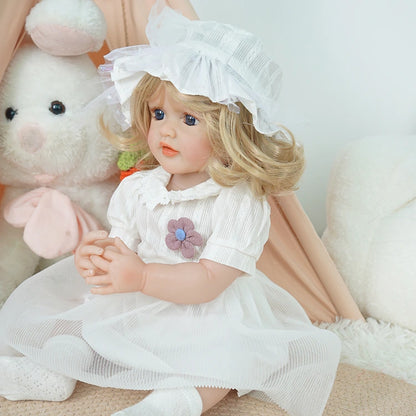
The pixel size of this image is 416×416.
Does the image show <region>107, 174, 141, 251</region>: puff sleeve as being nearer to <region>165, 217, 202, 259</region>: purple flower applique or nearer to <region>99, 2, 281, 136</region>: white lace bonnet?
<region>165, 217, 202, 259</region>: purple flower applique

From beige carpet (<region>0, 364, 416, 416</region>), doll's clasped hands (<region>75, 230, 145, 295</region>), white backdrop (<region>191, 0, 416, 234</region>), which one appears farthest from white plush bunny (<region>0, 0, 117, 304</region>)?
white backdrop (<region>191, 0, 416, 234</region>)

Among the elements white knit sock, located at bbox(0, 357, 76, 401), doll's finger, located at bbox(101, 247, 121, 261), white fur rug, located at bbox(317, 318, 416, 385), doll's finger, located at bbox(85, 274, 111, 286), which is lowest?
white knit sock, located at bbox(0, 357, 76, 401)

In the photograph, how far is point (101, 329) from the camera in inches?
36.3

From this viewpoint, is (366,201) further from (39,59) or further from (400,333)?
(39,59)

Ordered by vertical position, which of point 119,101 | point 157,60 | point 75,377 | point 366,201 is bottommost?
point 75,377

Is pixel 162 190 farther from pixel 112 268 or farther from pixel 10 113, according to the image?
pixel 10 113

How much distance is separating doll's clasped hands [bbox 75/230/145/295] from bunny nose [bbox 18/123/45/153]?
0.29 metres

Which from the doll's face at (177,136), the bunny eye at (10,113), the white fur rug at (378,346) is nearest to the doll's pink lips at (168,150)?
the doll's face at (177,136)

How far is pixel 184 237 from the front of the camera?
0.97m

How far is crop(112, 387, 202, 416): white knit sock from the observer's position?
0.84m

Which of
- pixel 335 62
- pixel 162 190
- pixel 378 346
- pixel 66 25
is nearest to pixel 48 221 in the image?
pixel 162 190

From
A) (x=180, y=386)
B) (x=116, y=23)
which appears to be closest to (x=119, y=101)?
(x=116, y=23)

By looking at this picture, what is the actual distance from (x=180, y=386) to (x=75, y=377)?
0.56 feet

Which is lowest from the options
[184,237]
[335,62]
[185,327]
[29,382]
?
[29,382]
